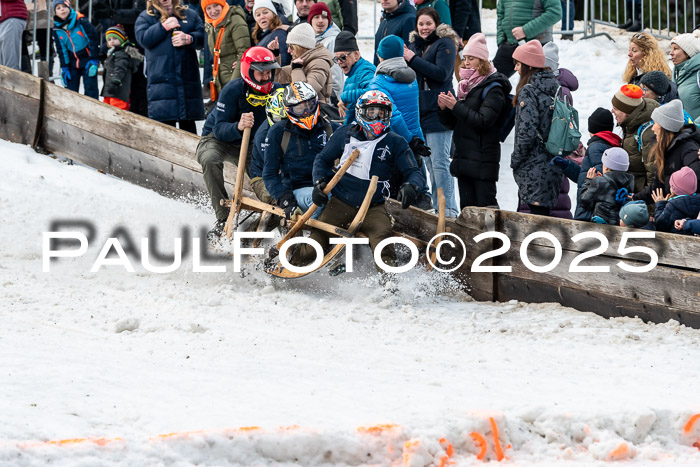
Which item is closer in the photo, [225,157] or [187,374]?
[187,374]

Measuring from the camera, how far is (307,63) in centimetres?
884

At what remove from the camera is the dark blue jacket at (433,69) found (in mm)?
8789

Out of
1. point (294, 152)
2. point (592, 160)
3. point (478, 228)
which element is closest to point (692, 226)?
point (592, 160)

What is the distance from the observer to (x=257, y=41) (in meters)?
10.1

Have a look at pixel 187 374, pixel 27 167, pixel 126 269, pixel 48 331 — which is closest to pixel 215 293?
pixel 126 269

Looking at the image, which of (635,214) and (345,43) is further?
(345,43)

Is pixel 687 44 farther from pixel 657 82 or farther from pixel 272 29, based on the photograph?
pixel 272 29

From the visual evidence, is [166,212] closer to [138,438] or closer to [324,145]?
[324,145]

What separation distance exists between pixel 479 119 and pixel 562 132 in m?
0.77

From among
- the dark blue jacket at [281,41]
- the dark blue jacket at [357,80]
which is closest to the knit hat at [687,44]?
the dark blue jacket at [357,80]

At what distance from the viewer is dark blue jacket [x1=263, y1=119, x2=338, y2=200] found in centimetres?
799

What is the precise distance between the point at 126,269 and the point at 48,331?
2.10 metres

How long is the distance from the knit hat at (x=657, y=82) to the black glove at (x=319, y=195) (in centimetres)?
290

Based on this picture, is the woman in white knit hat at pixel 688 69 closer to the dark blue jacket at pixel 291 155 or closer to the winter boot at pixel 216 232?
the dark blue jacket at pixel 291 155
